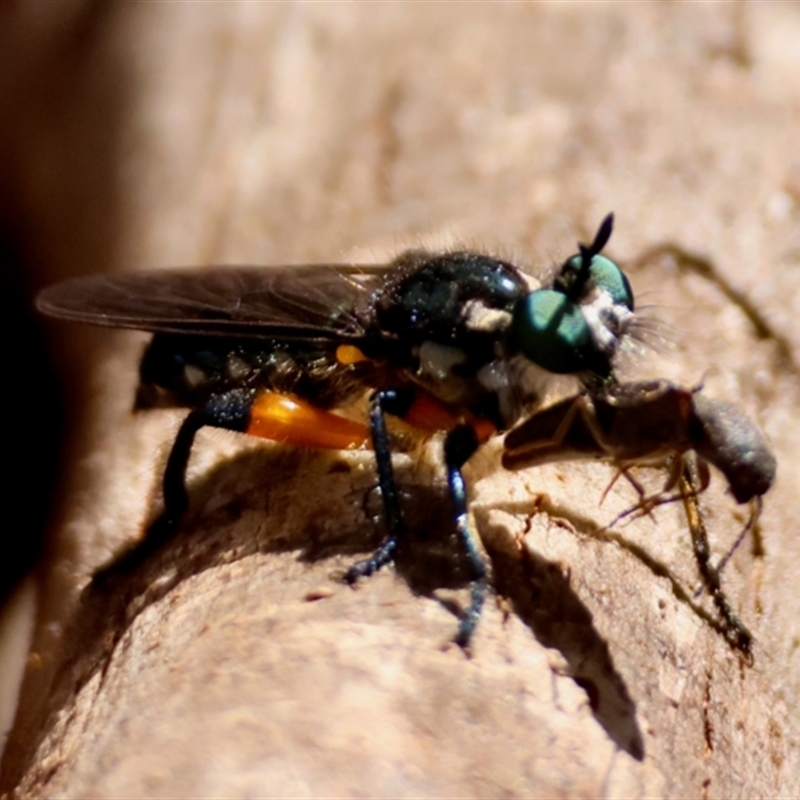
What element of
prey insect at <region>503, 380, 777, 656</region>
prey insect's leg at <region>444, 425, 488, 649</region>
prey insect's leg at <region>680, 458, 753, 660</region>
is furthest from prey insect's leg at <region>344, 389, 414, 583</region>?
prey insect's leg at <region>680, 458, 753, 660</region>

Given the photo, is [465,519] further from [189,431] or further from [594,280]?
[189,431]

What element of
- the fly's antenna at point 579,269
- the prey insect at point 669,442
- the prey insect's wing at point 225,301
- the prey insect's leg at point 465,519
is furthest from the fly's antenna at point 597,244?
the prey insect's wing at point 225,301

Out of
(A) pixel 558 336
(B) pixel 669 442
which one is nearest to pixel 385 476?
(A) pixel 558 336

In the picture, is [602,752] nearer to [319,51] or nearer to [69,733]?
[69,733]

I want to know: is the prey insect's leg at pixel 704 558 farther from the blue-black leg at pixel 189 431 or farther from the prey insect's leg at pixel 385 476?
the blue-black leg at pixel 189 431

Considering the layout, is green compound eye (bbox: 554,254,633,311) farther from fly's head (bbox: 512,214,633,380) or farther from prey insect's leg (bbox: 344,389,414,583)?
prey insect's leg (bbox: 344,389,414,583)

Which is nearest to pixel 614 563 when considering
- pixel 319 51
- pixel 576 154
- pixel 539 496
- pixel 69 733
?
pixel 539 496

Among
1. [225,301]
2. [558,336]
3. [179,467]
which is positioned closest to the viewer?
[558,336]
